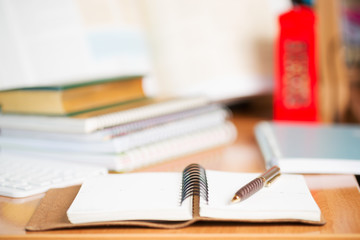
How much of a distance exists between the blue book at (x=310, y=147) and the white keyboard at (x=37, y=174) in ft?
1.03

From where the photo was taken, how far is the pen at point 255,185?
46cm

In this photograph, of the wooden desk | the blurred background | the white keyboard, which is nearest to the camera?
the wooden desk

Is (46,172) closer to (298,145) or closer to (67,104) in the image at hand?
(67,104)

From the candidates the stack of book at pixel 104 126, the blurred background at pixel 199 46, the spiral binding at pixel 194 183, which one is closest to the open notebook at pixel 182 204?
the spiral binding at pixel 194 183

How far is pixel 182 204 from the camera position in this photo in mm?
448

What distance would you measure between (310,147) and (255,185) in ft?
0.83

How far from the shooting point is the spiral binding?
47 cm

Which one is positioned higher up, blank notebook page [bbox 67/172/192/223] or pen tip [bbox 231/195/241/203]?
blank notebook page [bbox 67/172/192/223]

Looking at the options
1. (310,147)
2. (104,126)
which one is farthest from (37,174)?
(310,147)

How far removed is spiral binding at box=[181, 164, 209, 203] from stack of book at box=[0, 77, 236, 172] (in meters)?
0.16

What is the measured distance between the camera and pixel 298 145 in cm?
70

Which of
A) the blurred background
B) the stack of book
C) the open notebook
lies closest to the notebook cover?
the open notebook

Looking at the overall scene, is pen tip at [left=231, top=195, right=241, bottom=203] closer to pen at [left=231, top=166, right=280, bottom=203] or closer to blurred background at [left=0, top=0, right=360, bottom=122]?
pen at [left=231, top=166, right=280, bottom=203]

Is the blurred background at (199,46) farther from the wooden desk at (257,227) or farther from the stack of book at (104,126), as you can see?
the wooden desk at (257,227)
